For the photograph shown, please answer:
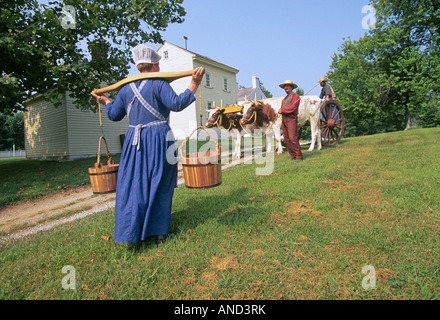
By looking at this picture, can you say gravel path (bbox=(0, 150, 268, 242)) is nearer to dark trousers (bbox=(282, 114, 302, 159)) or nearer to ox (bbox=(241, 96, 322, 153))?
dark trousers (bbox=(282, 114, 302, 159))

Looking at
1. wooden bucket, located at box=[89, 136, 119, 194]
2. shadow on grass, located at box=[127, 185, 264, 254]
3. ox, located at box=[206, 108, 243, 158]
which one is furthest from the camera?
ox, located at box=[206, 108, 243, 158]

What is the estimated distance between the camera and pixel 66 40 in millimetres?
9484

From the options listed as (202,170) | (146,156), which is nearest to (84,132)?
(146,156)

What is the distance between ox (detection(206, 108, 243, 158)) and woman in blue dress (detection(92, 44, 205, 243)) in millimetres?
7745

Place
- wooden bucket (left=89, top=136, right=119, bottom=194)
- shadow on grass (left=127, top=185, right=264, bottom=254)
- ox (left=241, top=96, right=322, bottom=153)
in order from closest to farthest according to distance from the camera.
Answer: wooden bucket (left=89, top=136, right=119, bottom=194), shadow on grass (left=127, top=185, right=264, bottom=254), ox (left=241, top=96, right=322, bottom=153)

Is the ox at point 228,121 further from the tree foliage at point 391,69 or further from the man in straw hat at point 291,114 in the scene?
the tree foliage at point 391,69

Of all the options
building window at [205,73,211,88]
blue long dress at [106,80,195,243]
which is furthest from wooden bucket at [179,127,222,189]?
building window at [205,73,211,88]

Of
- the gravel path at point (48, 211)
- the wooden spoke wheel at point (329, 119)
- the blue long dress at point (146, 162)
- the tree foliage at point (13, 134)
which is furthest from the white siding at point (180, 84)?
the tree foliage at point (13, 134)

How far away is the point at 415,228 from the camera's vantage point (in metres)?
3.33

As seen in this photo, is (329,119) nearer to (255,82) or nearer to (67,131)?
(67,131)

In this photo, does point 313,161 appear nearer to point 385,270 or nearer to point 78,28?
point 385,270

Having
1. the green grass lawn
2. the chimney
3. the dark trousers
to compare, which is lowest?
the green grass lawn

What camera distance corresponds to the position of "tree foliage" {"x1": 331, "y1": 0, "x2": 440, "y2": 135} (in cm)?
2620

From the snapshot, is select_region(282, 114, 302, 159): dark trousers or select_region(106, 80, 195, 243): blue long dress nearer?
select_region(106, 80, 195, 243): blue long dress
